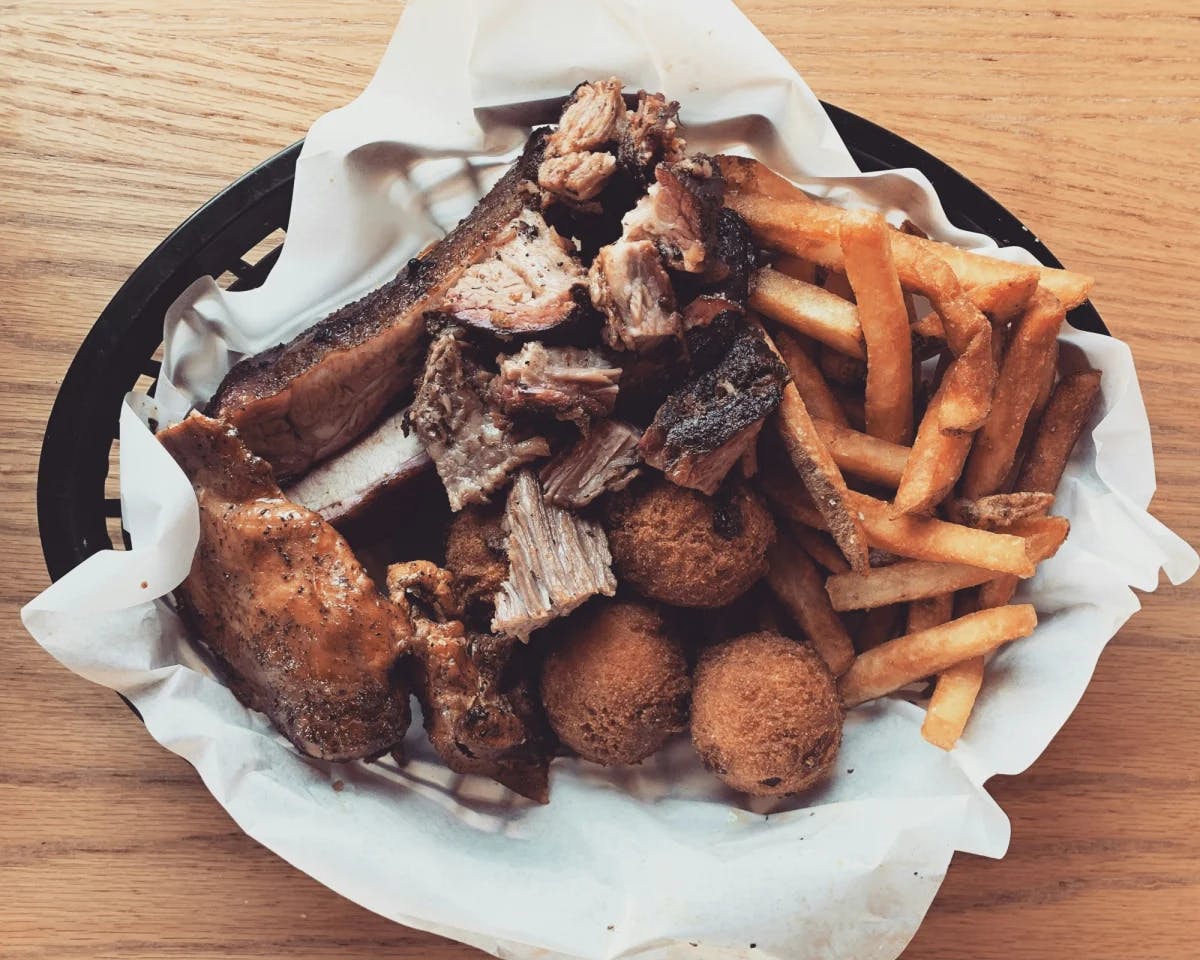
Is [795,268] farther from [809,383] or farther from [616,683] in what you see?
[616,683]

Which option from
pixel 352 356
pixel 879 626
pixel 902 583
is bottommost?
pixel 879 626

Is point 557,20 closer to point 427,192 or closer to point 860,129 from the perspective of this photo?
point 427,192

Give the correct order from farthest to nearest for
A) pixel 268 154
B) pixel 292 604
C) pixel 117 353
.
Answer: pixel 268 154, pixel 117 353, pixel 292 604

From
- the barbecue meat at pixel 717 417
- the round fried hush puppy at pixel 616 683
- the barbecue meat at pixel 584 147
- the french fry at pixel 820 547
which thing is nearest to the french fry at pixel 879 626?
the french fry at pixel 820 547

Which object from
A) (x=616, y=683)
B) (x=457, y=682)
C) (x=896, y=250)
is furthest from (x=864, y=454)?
(x=457, y=682)

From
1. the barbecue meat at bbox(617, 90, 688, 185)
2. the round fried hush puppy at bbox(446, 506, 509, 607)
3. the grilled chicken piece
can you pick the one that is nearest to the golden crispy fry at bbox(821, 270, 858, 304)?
the barbecue meat at bbox(617, 90, 688, 185)

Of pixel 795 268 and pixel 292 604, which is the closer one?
pixel 292 604

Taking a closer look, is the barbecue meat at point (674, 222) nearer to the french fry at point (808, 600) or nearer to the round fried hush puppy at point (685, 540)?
the round fried hush puppy at point (685, 540)
